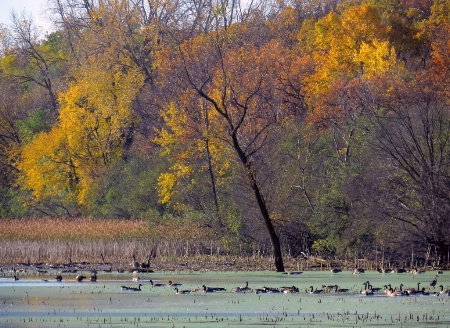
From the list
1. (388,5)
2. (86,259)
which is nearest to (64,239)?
(86,259)

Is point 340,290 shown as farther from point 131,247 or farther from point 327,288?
point 131,247

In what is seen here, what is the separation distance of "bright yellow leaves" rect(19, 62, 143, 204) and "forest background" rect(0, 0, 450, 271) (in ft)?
0.27

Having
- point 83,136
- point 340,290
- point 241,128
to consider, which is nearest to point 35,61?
point 83,136

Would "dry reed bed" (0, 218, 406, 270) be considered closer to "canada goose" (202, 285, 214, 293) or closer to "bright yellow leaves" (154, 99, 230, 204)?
"bright yellow leaves" (154, 99, 230, 204)

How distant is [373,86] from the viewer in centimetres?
3725

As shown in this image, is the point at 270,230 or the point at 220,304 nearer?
the point at 220,304

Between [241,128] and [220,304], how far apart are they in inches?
Answer: 669

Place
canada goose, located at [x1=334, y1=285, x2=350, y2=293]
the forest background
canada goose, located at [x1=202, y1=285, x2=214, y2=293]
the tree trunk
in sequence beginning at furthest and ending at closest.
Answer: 1. the forest background
2. the tree trunk
3. canada goose, located at [x1=202, y1=285, x2=214, y2=293]
4. canada goose, located at [x1=334, y1=285, x2=350, y2=293]

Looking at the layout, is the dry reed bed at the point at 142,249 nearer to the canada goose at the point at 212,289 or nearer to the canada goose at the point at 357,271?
the canada goose at the point at 357,271

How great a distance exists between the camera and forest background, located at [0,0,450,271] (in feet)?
89.1

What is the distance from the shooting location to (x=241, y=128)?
3469 centimetres

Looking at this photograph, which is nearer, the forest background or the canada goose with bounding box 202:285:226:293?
the canada goose with bounding box 202:285:226:293

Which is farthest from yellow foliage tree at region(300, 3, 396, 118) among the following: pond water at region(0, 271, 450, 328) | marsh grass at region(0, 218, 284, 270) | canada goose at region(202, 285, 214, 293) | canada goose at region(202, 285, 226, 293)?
canada goose at region(202, 285, 214, 293)

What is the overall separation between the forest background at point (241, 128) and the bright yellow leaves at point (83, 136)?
0.08 metres
